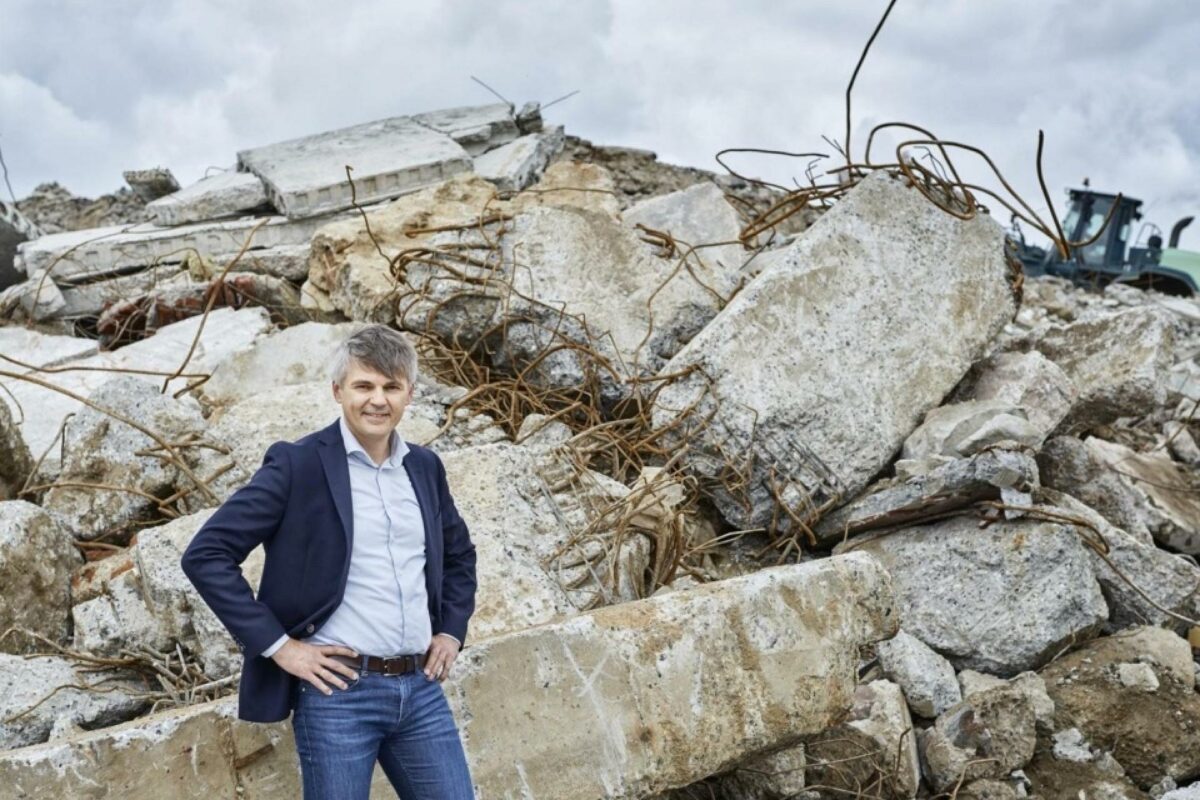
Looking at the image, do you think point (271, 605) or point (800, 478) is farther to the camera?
point (800, 478)

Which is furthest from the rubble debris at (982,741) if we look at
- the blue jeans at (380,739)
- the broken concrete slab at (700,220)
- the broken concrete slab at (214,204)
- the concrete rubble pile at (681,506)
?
the broken concrete slab at (214,204)

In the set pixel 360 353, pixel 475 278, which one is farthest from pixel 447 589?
pixel 475 278

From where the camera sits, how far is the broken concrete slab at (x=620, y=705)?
2.43 m

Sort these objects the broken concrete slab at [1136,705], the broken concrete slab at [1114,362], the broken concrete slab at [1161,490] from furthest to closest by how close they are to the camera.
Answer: the broken concrete slab at [1114,362], the broken concrete slab at [1161,490], the broken concrete slab at [1136,705]

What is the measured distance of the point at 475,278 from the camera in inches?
193

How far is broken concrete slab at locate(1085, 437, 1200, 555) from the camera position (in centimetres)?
479

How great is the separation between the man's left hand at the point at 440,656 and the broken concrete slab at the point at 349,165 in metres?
5.67

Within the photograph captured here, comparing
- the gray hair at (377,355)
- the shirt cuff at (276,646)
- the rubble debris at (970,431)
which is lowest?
the shirt cuff at (276,646)

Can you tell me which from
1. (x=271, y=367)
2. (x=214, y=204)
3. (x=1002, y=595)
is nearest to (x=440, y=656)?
(x=1002, y=595)

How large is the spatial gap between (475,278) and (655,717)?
2.62 meters

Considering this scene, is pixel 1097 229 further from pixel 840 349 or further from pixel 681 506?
pixel 681 506

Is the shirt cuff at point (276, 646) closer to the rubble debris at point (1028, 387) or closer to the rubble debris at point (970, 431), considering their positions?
the rubble debris at point (970, 431)

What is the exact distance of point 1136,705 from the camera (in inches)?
142

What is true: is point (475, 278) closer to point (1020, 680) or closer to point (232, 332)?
point (232, 332)
